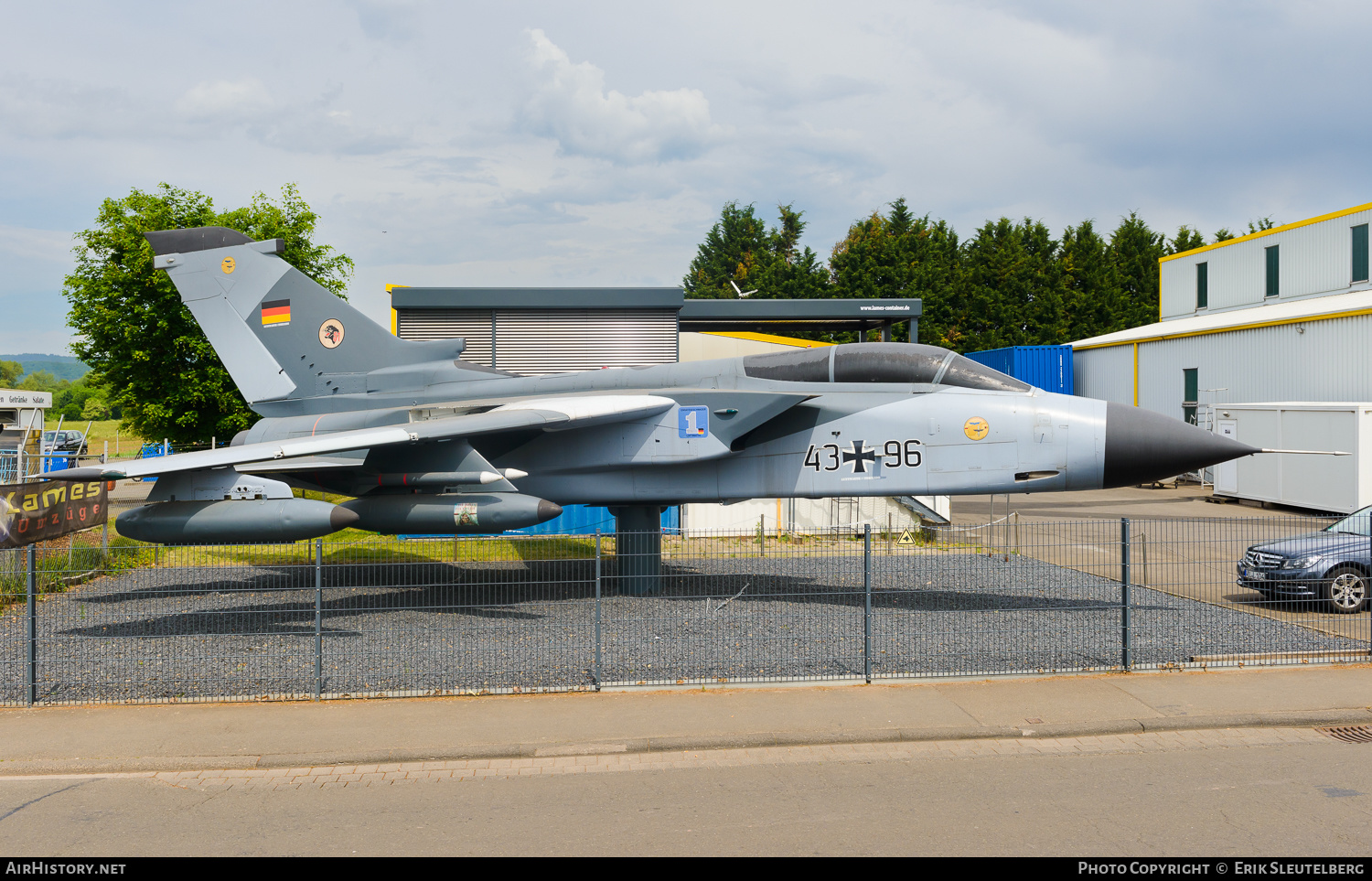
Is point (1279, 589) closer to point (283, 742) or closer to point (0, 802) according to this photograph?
point (283, 742)

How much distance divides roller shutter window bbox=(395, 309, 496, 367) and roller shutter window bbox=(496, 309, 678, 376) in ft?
1.02

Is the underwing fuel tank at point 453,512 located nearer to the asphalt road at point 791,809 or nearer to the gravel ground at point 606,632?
the gravel ground at point 606,632

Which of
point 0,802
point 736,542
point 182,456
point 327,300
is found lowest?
point 0,802

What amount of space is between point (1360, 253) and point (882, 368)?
28846mm

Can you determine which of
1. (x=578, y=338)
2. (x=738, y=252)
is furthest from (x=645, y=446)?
(x=738, y=252)

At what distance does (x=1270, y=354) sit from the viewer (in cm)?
2848

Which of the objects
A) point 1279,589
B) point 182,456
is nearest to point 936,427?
point 1279,589

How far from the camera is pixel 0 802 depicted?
610 centimetres

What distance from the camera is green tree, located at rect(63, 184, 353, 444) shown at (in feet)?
102

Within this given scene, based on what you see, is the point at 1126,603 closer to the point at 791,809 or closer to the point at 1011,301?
the point at 791,809

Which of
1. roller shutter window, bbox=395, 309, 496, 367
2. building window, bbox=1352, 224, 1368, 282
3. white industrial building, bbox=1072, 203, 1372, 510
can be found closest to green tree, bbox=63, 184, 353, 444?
roller shutter window, bbox=395, 309, 496, 367

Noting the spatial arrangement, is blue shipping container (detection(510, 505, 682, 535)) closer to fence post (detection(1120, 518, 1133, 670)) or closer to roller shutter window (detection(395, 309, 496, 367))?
roller shutter window (detection(395, 309, 496, 367))

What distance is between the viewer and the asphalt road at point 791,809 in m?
5.26
